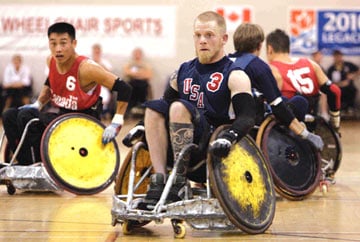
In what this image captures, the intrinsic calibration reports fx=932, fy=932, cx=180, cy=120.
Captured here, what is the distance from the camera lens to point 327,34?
1655 centimetres

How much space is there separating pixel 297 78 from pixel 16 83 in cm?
872

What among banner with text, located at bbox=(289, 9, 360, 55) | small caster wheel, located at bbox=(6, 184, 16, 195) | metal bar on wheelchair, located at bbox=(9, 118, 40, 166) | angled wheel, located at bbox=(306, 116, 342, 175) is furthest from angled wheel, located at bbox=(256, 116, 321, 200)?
banner with text, located at bbox=(289, 9, 360, 55)

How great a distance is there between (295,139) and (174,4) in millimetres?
8578

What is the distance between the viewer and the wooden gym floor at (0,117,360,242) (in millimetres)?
6016

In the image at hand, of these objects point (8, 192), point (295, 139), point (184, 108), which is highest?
point (184, 108)

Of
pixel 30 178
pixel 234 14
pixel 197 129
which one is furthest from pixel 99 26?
pixel 197 129

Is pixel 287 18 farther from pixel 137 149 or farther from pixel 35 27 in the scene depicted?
pixel 137 149

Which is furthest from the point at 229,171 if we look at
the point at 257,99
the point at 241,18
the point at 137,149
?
the point at 241,18

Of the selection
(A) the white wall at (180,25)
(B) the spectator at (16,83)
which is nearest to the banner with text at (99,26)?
(A) the white wall at (180,25)

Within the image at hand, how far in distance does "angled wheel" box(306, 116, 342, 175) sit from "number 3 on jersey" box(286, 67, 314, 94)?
374 millimetres

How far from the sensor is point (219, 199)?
5.73 m

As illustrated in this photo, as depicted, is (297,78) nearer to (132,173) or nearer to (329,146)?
(329,146)

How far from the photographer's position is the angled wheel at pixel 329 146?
8773 millimetres

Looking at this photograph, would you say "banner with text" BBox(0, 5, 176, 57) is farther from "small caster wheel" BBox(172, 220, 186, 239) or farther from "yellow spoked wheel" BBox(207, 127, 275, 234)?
"small caster wheel" BBox(172, 220, 186, 239)
